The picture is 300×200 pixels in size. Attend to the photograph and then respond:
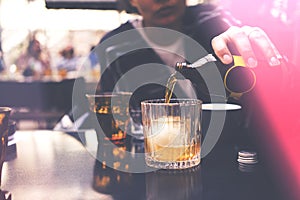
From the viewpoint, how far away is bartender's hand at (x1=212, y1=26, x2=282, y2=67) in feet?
2.60

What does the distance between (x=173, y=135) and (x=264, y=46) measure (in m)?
0.34

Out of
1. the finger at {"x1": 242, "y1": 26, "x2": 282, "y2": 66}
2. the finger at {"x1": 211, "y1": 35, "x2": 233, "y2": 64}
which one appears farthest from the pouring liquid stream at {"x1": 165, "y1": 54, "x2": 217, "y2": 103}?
Answer: the finger at {"x1": 242, "y1": 26, "x2": 282, "y2": 66}

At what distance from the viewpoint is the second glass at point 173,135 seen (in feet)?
2.25

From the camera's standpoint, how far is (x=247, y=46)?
2.78 ft

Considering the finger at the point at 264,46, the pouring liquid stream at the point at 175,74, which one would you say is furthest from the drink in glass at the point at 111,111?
the finger at the point at 264,46

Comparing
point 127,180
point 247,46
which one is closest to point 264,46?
point 247,46

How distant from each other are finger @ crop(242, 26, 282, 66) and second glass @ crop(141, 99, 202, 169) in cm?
23

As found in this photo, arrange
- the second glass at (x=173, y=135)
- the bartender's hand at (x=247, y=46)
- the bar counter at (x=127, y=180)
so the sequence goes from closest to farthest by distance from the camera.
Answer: the bar counter at (x=127, y=180)
the second glass at (x=173, y=135)
the bartender's hand at (x=247, y=46)

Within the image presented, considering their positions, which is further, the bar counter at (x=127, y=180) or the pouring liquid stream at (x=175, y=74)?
the pouring liquid stream at (x=175, y=74)

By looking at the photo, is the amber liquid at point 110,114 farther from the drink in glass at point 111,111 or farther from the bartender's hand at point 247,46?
the bartender's hand at point 247,46

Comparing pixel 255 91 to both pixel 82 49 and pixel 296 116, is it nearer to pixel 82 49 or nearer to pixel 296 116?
pixel 296 116

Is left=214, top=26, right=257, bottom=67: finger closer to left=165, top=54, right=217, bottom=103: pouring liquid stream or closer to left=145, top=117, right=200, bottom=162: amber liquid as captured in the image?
left=165, top=54, right=217, bottom=103: pouring liquid stream

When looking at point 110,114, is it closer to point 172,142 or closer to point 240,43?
point 172,142

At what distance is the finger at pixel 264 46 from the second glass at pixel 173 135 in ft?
0.74
